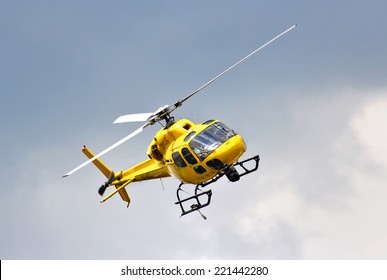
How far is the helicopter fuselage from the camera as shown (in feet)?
159

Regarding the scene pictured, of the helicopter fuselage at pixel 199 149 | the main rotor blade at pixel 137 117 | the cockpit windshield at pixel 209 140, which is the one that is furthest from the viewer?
the main rotor blade at pixel 137 117

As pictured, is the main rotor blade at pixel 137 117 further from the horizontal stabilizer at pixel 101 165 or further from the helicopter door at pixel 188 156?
the horizontal stabilizer at pixel 101 165

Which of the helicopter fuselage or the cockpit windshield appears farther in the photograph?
the cockpit windshield

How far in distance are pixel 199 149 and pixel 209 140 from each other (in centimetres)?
73

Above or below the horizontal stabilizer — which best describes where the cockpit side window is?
below

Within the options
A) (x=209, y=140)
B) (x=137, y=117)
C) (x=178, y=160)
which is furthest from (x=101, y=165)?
(x=209, y=140)

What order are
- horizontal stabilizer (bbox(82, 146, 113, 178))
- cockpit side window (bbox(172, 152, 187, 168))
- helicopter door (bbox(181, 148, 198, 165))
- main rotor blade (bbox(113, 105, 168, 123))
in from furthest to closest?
horizontal stabilizer (bbox(82, 146, 113, 178)) → main rotor blade (bbox(113, 105, 168, 123)) → cockpit side window (bbox(172, 152, 187, 168)) → helicopter door (bbox(181, 148, 198, 165))

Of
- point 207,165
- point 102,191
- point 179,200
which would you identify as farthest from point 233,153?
point 102,191

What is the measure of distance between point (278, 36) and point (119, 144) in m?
10.5

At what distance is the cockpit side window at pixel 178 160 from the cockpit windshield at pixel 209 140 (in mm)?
1076

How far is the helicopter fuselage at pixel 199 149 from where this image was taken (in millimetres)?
48344

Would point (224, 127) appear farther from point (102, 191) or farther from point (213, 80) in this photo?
point (102, 191)

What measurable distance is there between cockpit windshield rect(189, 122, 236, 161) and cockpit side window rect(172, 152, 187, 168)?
108cm

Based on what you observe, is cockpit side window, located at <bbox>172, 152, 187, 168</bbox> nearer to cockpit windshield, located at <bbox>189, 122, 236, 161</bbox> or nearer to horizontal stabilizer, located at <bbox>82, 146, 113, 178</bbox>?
cockpit windshield, located at <bbox>189, 122, 236, 161</bbox>
